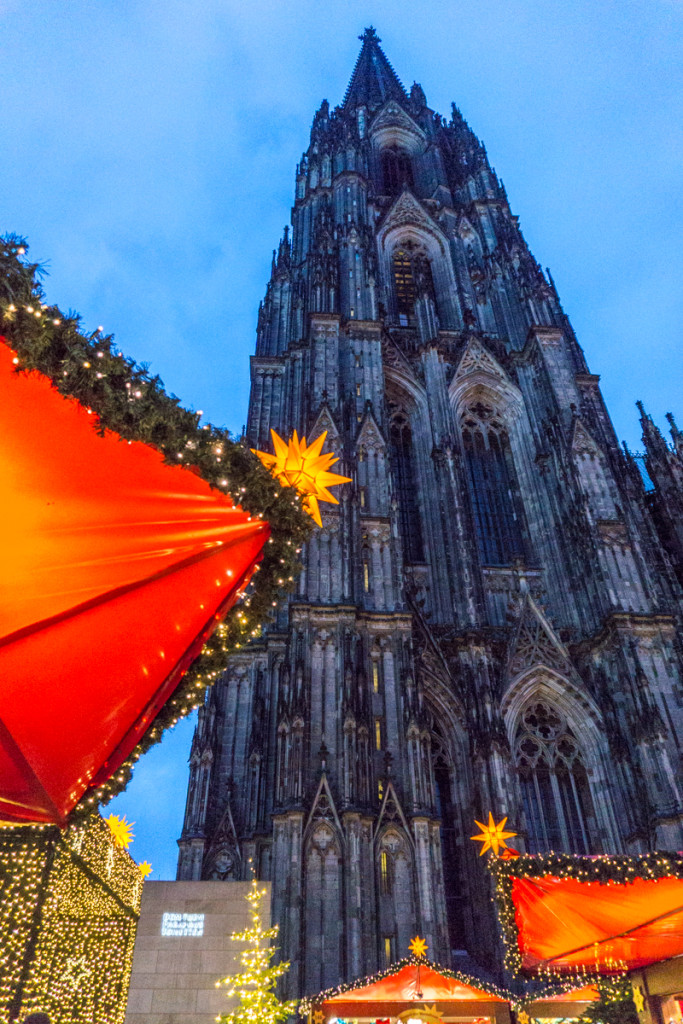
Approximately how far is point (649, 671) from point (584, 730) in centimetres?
228

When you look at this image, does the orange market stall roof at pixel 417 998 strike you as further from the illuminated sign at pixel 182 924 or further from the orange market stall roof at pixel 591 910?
the illuminated sign at pixel 182 924

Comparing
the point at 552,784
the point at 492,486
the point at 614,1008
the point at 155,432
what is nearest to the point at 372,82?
the point at 492,486

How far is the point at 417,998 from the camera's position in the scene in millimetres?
9828

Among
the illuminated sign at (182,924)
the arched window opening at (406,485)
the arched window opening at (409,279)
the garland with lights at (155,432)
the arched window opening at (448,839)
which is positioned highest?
the arched window opening at (409,279)

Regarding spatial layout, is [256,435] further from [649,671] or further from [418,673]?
[649,671]

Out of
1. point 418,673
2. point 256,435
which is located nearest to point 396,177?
point 256,435

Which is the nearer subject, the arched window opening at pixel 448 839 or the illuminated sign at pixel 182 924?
the illuminated sign at pixel 182 924

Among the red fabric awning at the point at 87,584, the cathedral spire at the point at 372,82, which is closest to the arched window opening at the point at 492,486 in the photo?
the red fabric awning at the point at 87,584

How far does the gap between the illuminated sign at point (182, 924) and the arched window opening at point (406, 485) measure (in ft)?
39.9

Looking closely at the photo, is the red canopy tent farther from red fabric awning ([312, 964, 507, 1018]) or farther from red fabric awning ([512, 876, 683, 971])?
red fabric awning ([512, 876, 683, 971])

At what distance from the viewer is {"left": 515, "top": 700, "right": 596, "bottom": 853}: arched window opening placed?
1655 cm

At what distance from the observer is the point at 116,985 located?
11.0 metres

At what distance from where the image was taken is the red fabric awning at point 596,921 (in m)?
8.85

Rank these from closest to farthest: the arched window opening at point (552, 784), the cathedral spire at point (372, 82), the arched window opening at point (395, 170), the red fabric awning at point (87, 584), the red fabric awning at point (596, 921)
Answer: the red fabric awning at point (87, 584) < the red fabric awning at point (596, 921) < the arched window opening at point (552, 784) < the arched window opening at point (395, 170) < the cathedral spire at point (372, 82)
